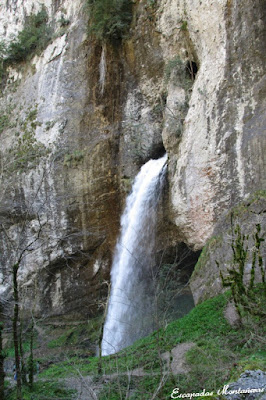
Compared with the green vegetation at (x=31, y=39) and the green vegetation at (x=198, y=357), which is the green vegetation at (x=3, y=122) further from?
the green vegetation at (x=198, y=357)

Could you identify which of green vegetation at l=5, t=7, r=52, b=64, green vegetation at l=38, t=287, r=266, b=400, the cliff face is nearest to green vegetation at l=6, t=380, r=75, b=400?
green vegetation at l=38, t=287, r=266, b=400

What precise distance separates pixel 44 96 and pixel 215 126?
33.9 ft

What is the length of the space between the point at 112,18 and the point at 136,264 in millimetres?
11166

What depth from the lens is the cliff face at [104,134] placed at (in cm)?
1270

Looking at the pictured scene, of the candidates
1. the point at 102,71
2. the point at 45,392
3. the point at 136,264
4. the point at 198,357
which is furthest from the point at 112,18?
the point at 45,392

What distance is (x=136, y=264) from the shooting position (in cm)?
1505

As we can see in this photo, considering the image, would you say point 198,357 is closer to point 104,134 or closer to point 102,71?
point 104,134

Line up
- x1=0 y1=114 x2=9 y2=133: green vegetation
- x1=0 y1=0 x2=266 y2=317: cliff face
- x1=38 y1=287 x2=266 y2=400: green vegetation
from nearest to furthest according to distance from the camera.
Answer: x1=38 y1=287 x2=266 y2=400: green vegetation
x1=0 y1=0 x2=266 y2=317: cliff face
x1=0 y1=114 x2=9 y2=133: green vegetation

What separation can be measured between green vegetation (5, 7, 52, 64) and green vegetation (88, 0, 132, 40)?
412 cm

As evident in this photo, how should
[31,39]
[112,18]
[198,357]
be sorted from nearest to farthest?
[198,357]
[112,18]
[31,39]

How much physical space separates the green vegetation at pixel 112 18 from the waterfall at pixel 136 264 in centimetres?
649

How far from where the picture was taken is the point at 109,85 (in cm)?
1791

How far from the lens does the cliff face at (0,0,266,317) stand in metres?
12.7

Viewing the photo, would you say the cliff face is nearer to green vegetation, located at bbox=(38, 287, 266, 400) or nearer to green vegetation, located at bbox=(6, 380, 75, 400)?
green vegetation, located at bbox=(38, 287, 266, 400)
